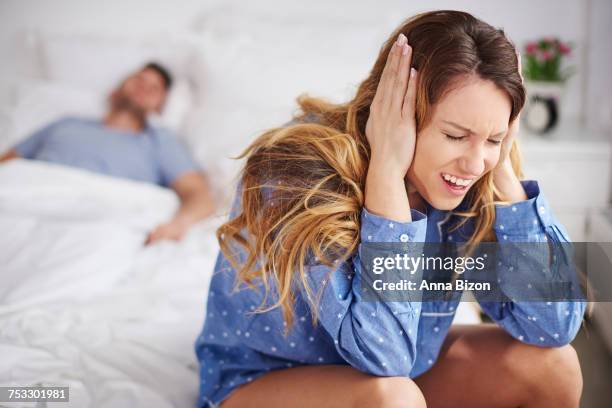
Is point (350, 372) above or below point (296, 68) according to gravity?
below

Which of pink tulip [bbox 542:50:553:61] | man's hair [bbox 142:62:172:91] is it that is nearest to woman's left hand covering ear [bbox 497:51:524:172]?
pink tulip [bbox 542:50:553:61]

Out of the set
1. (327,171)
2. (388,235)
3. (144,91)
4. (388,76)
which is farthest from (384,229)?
(144,91)

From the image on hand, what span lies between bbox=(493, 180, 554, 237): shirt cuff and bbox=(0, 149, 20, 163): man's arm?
162 centimetres

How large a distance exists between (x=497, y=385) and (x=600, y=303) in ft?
0.72

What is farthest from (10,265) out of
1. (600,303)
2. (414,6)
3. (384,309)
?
(414,6)

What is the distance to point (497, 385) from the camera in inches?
41.6

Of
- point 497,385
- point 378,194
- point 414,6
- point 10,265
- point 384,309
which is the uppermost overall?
point 414,6

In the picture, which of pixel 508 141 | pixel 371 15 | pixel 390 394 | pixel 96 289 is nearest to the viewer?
pixel 390 394

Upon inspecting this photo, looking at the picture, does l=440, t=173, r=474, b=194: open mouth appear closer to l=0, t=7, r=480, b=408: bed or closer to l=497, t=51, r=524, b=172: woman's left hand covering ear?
l=497, t=51, r=524, b=172: woman's left hand covering ear

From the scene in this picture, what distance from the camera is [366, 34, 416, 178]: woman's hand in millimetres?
895

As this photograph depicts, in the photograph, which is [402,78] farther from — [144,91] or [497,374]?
[144,91]

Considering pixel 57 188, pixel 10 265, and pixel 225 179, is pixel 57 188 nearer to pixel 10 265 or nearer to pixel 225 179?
pixel 10 265

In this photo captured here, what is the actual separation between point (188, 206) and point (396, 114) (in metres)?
1.10

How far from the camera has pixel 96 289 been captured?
1.44 meters
